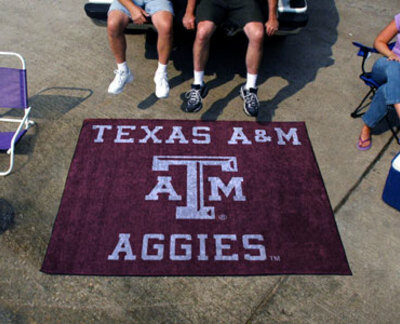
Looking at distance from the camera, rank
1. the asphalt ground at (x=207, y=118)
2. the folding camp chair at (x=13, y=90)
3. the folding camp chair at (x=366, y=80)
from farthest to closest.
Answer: the folding camp chair at (x=366, y=80) < the folding camp chair at (x=13, y=90) < the asphalt ground at (x=207, y=118)

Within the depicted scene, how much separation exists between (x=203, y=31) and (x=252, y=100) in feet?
2.62

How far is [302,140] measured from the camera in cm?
355

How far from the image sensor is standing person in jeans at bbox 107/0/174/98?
3.51m

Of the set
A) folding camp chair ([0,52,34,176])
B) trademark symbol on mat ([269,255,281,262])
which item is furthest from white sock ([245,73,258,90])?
folding camp chair ([0,52,34,176])

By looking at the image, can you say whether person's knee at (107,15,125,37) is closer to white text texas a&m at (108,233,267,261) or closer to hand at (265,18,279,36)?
hand at (265,18,279,36)

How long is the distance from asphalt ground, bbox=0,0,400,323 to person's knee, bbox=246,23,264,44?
1.62 ft

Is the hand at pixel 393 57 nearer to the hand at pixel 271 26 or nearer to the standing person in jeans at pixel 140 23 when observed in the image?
the hand at pixel 271 26

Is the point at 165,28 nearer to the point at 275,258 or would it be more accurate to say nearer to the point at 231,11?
the point at 231,11

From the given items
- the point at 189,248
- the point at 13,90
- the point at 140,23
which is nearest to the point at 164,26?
the point at 140,23

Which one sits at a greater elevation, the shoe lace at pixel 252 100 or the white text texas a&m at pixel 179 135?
the shoe lace at pixel 252 100

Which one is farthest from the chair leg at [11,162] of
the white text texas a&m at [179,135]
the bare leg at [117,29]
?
the bare leg at [117,29]

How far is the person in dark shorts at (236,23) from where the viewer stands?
3.53 meters

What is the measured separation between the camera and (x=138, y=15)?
3475mm

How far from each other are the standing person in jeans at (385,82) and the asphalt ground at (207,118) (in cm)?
16
